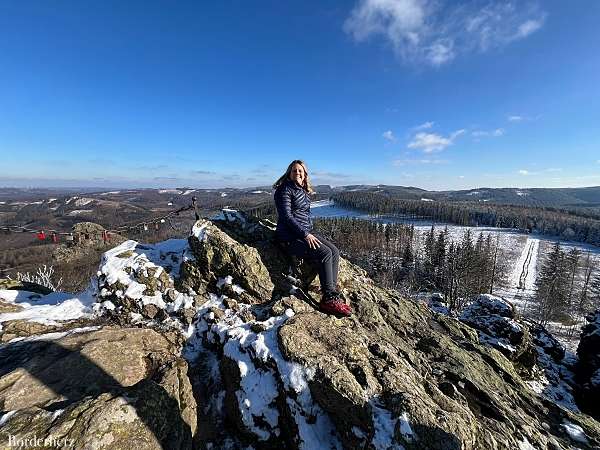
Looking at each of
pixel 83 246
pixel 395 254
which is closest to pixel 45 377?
pixel 83 246

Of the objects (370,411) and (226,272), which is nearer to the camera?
(370,411)

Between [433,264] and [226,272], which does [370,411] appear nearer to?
[226,272]

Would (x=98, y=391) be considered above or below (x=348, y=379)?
below

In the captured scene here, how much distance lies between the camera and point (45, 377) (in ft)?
21.2

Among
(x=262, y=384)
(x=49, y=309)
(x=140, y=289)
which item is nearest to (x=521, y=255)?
(x=262, y=384)

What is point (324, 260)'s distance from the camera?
27.5ft

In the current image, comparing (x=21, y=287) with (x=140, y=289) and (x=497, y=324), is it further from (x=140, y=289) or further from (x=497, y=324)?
(x=497, y=324)

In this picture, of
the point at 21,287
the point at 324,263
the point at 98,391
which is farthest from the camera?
the point at 21,287

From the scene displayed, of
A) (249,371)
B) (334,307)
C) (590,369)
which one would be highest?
(334,307)

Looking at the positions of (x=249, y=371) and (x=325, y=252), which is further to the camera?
(x=325, y=252)

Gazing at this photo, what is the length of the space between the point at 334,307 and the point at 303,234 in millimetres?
2346

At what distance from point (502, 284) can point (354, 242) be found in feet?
151

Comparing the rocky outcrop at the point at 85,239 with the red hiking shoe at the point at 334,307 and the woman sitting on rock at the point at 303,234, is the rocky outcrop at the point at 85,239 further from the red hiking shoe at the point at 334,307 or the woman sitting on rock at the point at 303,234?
the red hiking shoe at the point at 334,307

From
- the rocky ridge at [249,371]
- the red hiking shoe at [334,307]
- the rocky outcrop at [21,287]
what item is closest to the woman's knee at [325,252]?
the red hiking shoe at [334,307]
